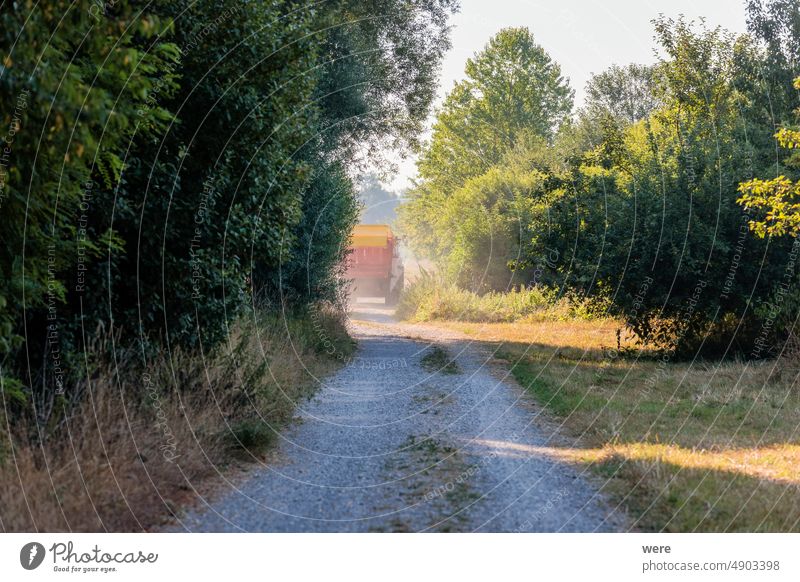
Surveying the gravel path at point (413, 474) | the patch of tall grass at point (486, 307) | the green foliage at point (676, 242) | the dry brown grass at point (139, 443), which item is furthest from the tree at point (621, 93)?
the dry brown grass at point (139, 443)

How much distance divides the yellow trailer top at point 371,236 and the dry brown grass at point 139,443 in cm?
3552

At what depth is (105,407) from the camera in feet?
27.8

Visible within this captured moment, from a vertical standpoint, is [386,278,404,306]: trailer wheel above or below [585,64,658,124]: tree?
below

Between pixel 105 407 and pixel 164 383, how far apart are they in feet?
5.63

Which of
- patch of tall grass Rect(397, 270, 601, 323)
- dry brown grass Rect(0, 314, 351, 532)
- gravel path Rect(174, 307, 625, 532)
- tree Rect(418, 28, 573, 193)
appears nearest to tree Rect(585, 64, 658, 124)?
tree Rect(418, 28, 573, 193)

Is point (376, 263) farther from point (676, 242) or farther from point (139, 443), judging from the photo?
point (139, 443)

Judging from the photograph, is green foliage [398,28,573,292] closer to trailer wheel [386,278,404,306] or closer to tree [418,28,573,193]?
tree [418,28,573,193]

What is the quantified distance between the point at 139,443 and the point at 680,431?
24.3 ft

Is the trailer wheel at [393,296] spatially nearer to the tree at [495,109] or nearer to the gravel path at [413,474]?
the tree at [495,109]

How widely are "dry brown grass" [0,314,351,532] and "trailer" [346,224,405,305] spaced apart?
111 feet

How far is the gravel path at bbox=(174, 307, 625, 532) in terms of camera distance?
7.06 meters

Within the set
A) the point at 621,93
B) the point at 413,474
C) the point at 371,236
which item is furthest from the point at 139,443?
the point at 621,93

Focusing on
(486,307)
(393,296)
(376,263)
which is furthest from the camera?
(393,296)

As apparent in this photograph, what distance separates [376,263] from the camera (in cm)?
5094
